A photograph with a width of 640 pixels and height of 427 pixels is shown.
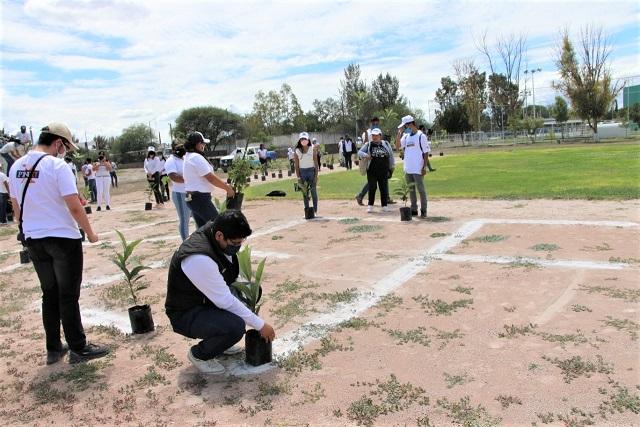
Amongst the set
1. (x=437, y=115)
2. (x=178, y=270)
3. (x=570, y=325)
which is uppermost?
(x=437, y=115)

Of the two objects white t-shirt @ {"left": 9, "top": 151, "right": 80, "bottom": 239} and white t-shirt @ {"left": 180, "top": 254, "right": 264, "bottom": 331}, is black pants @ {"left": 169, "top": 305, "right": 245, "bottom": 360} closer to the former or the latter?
white t-shirt @ {"left": 180, "top": 254, "right": 264, "bottom": 331}

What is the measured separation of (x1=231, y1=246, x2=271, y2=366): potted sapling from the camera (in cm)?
380

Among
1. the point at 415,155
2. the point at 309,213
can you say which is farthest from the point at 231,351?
the point at 309,213

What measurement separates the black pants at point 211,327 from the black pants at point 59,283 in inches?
38.2

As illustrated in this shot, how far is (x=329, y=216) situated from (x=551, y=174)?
8250 mm

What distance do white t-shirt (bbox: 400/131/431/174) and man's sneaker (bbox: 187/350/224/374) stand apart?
→ 6.27 meters

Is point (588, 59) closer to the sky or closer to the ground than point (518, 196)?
closer to the sky

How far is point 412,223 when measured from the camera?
8938 millimetres

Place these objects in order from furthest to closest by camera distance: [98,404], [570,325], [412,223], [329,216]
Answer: [329,216] < [412,223] < [570,325] < [98,404]

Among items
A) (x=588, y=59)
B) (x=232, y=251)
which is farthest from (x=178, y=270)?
(x=588, y=59)

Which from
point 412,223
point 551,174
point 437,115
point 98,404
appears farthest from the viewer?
point 437,115

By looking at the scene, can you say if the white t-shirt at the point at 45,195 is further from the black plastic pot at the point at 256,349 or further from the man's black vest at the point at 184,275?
the black plastic pot at the point at 256,349

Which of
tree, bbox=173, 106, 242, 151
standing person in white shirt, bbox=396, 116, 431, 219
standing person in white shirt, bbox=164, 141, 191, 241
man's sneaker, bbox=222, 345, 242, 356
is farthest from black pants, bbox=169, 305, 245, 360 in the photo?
tree, bbox=173, 106, 242, 151

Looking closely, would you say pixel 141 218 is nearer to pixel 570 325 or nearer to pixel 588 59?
pixel 570 325
